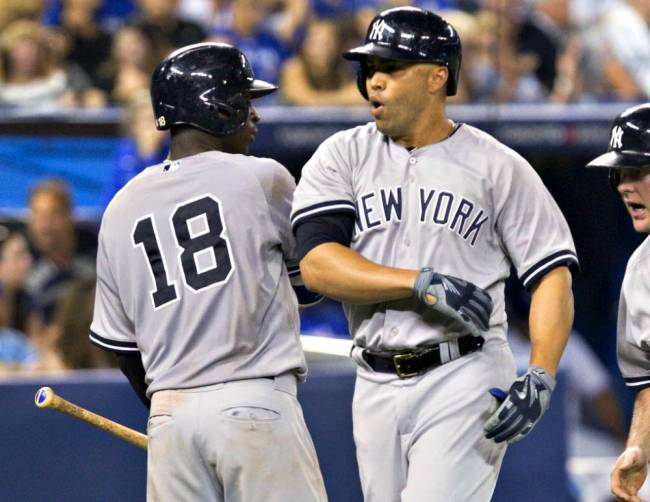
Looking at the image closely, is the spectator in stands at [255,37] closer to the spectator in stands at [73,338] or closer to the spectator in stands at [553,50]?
the spectator in stands at [553,50]

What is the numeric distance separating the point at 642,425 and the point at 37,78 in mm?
6027

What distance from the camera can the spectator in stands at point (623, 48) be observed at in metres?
8.87

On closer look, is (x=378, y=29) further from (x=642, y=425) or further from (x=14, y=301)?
(x=14, y=301)

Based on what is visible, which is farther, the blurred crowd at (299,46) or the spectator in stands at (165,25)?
the spectator in stands at (165,25)

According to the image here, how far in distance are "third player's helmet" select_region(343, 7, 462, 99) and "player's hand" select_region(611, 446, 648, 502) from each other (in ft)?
4.04

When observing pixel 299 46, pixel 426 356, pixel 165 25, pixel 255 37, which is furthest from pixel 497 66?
pixel 426 356

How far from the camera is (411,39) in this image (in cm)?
368

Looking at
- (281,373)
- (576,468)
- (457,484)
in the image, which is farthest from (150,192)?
(576,468)

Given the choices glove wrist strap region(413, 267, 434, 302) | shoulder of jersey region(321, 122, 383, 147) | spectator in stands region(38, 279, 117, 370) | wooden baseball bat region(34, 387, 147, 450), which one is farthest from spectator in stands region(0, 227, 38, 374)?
glove wrist strap region(413, 267, 434, 302)

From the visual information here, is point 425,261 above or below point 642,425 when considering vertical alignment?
above

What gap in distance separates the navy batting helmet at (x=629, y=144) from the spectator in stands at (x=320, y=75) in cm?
505

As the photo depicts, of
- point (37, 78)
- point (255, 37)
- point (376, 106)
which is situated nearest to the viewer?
point (376, 106)

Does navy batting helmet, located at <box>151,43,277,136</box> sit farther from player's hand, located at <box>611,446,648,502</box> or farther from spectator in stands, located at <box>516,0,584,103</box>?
spectator in stands, located at <box>516,0,584,103</box>

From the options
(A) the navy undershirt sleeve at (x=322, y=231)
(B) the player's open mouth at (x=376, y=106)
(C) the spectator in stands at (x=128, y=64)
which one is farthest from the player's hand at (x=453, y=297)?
(C) the spectator in stands at (x=128, y=64)
